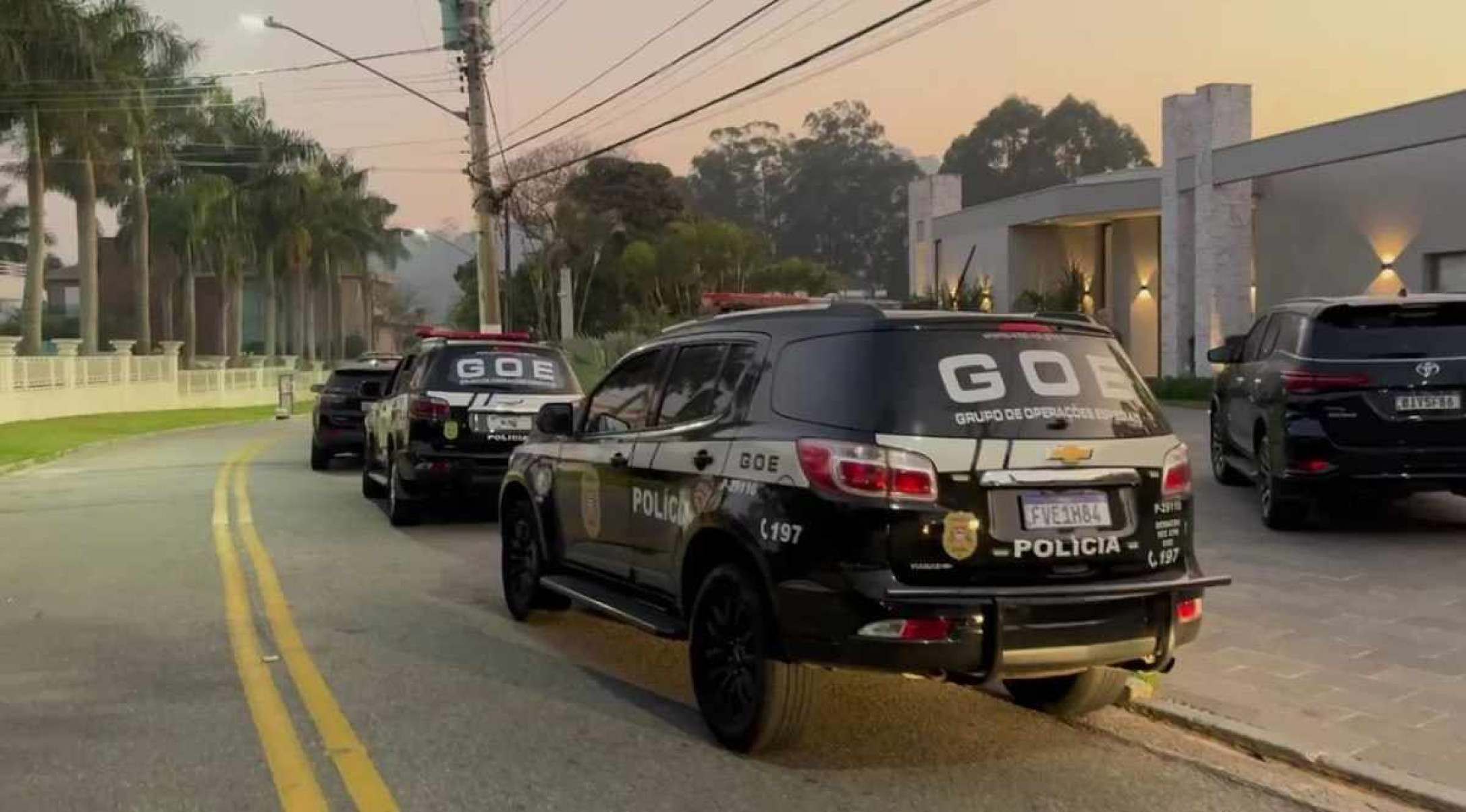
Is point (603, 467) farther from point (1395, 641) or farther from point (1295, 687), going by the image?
point (1395, 641)

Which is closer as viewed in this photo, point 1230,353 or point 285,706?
point 285,706

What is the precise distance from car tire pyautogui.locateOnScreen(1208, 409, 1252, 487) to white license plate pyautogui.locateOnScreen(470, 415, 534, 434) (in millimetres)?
6611

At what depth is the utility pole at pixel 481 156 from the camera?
24891mm

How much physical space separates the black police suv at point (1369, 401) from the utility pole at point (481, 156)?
55.5 ft

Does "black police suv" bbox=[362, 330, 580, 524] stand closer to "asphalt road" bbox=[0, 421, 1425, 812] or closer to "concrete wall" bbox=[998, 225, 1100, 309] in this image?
Answer: "asphalt road" bbox=[0, 421, 1425, 812]

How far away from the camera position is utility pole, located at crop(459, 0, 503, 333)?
24.9 metres

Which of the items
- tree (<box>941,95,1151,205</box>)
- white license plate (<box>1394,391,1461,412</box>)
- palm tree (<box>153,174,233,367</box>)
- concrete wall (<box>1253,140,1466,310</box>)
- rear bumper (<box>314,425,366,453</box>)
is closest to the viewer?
white license plate (<box>1394,391,1461,412</box>)

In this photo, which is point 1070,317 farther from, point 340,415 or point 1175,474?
point 340,415

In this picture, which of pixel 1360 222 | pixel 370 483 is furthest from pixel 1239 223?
pixel 370 483

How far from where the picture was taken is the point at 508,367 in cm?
1236

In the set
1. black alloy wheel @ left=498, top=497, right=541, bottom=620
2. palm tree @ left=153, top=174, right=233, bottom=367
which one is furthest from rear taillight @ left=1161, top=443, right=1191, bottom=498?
palm tree @ left=153, top=174, right=233, bottom=367

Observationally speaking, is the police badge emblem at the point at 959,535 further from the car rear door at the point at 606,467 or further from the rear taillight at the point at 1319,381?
the rear taillight at the point at 1319,381

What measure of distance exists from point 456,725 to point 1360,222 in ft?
84.5

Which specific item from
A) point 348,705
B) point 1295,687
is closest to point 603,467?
point 348,705
